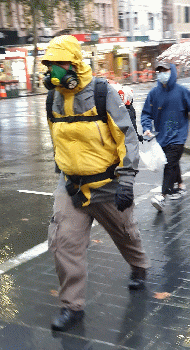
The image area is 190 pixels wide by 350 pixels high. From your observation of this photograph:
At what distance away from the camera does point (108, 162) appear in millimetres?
3729

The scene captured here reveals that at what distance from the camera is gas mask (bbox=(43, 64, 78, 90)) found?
3430 millimetres

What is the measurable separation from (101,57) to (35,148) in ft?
131

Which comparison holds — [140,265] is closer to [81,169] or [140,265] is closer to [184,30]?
[81,169]

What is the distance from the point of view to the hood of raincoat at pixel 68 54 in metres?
3.46

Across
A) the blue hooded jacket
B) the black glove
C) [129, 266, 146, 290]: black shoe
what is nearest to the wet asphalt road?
the blue hooded jacket

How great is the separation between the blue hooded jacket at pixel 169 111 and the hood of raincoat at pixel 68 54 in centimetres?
295

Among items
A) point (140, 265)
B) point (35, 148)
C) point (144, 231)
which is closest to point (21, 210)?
point (144, 231)

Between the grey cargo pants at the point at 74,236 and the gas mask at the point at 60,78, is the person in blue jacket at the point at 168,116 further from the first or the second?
the gas mask at the point at 60,78

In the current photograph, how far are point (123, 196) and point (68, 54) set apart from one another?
0.95m

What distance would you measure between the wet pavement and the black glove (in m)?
0.77

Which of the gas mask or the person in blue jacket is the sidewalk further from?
the gas mask

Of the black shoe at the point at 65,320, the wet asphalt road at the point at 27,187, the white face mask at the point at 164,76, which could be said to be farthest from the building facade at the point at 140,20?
the black shoe at the point at 65,320

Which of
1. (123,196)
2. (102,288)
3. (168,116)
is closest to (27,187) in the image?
(168,116)

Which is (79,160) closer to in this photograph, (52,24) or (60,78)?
(60,78)
